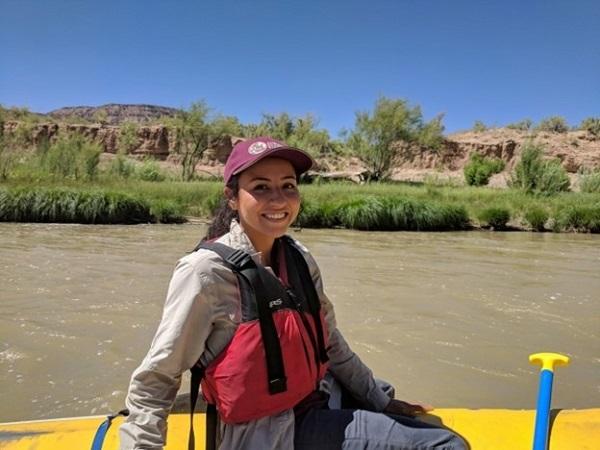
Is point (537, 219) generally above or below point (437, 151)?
below

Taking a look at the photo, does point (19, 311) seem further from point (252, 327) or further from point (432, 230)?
point (432, 230)

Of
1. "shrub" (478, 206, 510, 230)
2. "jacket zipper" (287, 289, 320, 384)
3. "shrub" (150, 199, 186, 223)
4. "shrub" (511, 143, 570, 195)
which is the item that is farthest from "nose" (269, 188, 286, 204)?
"shrub" (511, 143, 570, 195)

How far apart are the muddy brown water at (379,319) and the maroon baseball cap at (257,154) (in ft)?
6.10

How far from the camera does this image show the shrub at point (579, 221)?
42.9 feet

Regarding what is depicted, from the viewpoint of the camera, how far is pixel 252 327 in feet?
3.92

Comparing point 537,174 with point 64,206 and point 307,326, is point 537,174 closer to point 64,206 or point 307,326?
point 64,206

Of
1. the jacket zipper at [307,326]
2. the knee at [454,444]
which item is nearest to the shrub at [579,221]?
the knee at [454,444]

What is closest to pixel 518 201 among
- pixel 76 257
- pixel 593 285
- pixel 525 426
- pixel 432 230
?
pixel 432 230

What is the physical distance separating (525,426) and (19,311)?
3.89 m

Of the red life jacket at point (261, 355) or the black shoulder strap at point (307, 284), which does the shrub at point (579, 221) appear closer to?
the black shoulder strap at point (307, 284)

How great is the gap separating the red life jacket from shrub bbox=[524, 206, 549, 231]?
13.1m

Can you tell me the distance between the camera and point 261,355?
1188mm

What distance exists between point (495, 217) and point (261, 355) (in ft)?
42.5

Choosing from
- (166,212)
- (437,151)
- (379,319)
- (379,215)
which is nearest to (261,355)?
(379,319)
